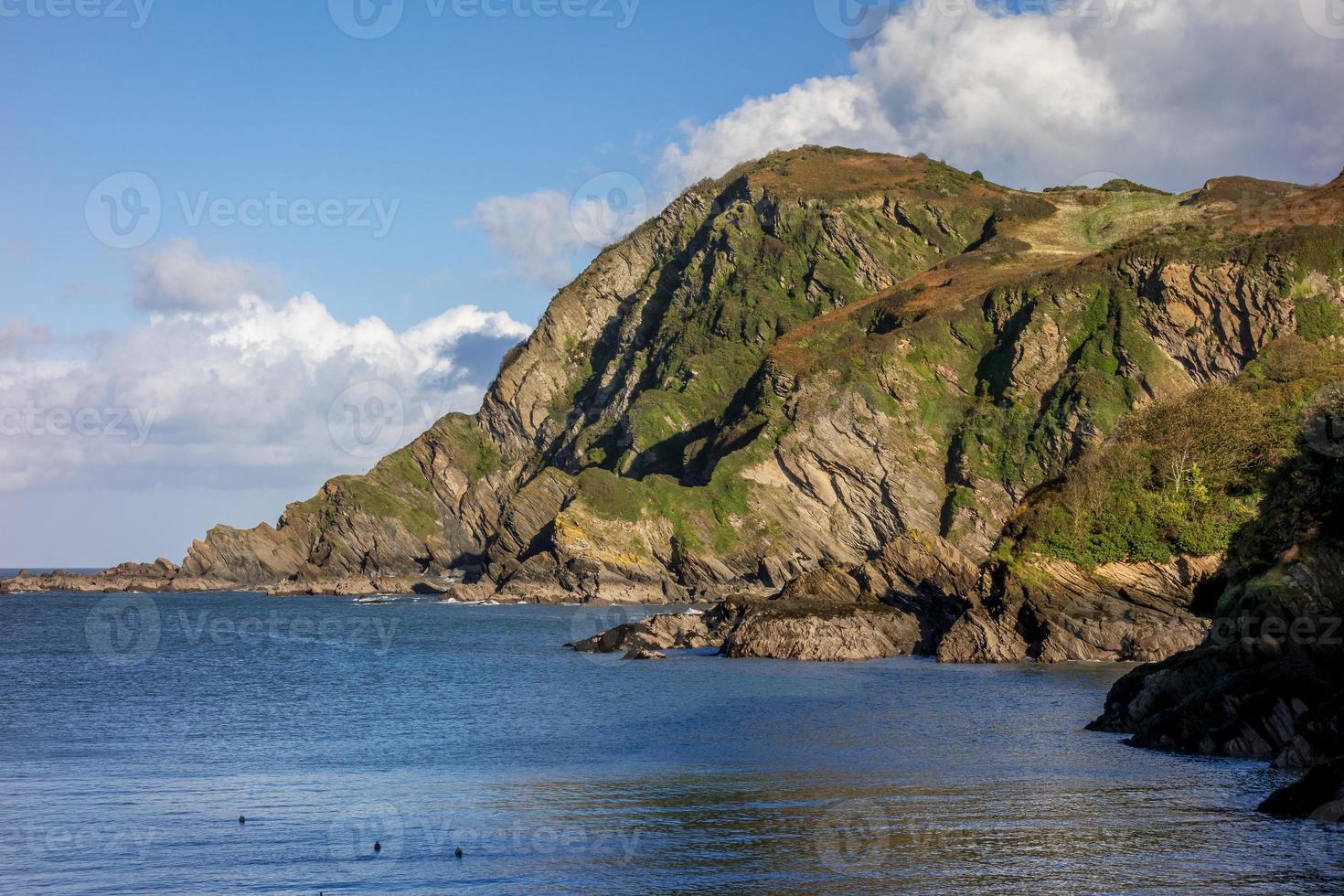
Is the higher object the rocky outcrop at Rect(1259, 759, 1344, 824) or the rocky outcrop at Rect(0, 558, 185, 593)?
the rocky outcrop at Rect(0, 558, 185, 593)

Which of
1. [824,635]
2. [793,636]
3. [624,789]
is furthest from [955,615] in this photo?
[624,789]

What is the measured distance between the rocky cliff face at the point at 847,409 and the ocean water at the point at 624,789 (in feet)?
93.0

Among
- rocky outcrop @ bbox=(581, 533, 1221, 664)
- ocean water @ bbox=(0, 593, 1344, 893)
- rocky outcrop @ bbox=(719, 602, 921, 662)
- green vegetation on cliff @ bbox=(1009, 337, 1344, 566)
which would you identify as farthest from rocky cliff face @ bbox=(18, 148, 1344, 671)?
ocean water @ bbox=(0, 593, 1344, 893)

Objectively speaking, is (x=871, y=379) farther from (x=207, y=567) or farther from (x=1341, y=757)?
(x=1341, y=757)

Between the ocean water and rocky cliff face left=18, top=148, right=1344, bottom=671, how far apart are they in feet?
93.0

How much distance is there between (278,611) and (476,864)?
10433 cm

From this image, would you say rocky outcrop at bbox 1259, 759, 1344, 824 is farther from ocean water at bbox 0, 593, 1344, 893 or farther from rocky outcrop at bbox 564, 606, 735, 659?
rocky outcrop at bbox 564, 606, 735, 659

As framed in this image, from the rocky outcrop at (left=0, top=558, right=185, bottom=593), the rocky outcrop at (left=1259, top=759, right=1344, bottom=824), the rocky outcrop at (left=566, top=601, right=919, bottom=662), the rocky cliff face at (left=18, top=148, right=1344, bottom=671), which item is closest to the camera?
the rocky outcrop at (left=1259, top=759, right=1344, bottom=824)

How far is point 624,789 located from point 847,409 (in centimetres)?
10713

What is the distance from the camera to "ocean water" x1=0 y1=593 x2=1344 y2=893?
76.9ft

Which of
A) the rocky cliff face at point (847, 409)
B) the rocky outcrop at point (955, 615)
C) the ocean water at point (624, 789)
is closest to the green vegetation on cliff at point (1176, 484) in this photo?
the rocky outcrop at point (955, 615)

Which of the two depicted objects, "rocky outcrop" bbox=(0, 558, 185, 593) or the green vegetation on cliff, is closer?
the green vegetation on cliff

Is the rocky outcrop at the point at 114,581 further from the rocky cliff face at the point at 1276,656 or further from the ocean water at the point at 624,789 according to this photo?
the rocky cliff face at the point at 1276,656

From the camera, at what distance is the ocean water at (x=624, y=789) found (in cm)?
2345
